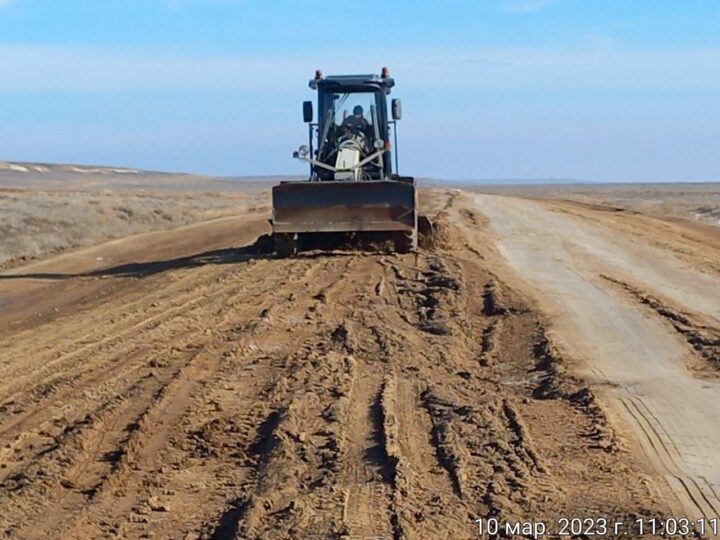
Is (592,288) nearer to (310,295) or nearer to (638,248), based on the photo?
A: (310,295)

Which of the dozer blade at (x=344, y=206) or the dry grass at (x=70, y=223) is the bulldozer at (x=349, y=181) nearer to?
the dozer blade at (x=344, y=206)

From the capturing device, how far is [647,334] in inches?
492

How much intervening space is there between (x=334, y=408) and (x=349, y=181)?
11.6 m

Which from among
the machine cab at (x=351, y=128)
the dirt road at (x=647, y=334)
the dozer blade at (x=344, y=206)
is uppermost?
the machine cab at (x=351, y=128)

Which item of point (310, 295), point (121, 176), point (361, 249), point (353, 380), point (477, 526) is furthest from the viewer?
point (121, 176)

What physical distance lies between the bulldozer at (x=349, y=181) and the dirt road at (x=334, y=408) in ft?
8.94

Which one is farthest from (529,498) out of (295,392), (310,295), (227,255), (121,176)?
(121,176)

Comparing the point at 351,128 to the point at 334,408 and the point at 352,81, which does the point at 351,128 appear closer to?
the point at 352,81

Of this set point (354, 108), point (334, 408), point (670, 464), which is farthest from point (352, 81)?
point (670, 464)

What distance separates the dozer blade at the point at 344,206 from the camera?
65.7 feet

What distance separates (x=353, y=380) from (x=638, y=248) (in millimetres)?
15922

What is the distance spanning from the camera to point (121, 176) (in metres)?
194

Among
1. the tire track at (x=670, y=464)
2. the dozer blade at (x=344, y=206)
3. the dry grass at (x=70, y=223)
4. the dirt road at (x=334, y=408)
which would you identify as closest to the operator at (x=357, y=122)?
the dozer blade at (x=344, y=206)

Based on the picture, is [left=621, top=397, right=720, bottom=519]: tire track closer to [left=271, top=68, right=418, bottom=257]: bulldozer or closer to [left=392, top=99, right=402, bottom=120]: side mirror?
[left=271, top=68, right=418, bottom=257]: bulldozer
